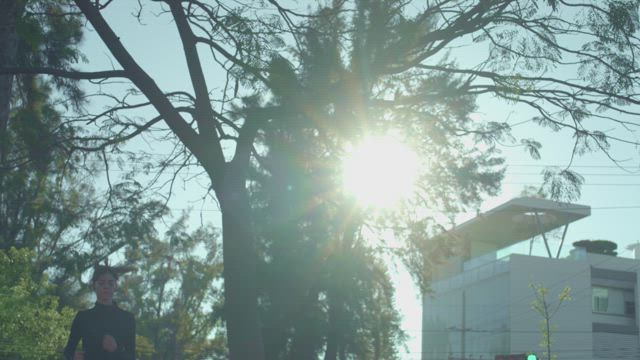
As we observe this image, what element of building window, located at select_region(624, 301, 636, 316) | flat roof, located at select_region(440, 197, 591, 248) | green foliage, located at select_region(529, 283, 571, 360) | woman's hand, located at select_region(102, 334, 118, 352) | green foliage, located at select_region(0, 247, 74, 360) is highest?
flat roof, located at select_region(440, 197, 591, 248)

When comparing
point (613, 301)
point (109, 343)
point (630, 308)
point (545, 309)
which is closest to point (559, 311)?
point (613, 301)

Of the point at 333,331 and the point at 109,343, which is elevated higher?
the point at 333,331

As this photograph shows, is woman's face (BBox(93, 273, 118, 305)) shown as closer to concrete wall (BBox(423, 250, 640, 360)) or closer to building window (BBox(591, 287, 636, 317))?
concrete wall (BBox(423, 250, 640, 360))

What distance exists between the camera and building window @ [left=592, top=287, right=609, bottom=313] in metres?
48.2

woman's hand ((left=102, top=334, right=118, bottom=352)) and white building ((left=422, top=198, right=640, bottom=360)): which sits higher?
white building ((left=422, top=198, right=640, bottom=360))

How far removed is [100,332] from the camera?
6.20 m

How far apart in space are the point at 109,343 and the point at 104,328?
0.60 feet

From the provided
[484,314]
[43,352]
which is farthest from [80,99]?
[484,314]

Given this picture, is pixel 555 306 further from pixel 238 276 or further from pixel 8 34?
pixel 238 276

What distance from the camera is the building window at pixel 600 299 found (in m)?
48.2

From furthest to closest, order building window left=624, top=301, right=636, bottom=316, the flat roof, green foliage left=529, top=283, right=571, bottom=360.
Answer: building window left=624, top=301, right=636, bottom=316 < the flat roof < green foliage left=529, top=283, right=571, bottom=360

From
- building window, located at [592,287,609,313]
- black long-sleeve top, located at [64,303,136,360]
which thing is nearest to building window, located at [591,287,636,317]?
building window, located at [592,287,609,313]

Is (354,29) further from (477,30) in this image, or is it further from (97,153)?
(97,153)

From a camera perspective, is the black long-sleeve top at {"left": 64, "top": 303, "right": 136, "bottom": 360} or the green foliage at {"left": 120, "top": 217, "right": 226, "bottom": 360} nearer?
the black long-sleeve top at {"left": 64, "top": 303, "right": 136, "bottom": 360}
